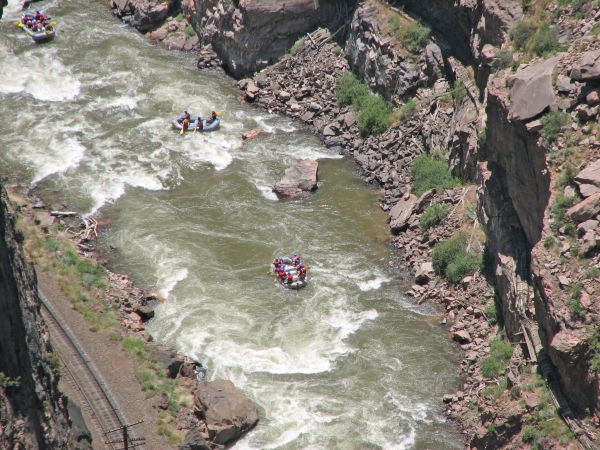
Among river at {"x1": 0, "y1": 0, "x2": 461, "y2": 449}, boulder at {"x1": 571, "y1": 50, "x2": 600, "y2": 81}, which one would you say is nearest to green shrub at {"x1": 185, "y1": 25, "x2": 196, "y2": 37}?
river at {"x1": 0, "y1": 0, "x2": 461, "y2": 449}

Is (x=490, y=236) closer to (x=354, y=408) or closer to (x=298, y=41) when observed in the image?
(x=354, y=408)

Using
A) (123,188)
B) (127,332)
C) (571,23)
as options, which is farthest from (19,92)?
(571,23)

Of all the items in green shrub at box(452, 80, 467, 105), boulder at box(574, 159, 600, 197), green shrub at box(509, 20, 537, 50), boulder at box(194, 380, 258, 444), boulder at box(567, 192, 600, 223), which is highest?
green shrub at box(509, 20, 537, 50)

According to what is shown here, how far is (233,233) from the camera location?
39.2 m

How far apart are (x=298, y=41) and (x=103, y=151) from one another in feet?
43.6

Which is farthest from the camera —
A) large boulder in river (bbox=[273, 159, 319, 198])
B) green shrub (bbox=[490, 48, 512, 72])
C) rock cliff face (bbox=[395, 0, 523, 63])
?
large boulder in river (bbox=[273, 159, 319, 198])

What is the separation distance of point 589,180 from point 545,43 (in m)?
7.49

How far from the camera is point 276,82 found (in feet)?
162

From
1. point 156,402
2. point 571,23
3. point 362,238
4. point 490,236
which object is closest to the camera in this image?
point 156,402

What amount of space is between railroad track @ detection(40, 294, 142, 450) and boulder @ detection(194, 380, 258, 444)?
254 centimetres

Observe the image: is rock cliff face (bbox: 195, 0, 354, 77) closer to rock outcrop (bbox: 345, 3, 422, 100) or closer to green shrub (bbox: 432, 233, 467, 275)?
rock outcrop (bbox: 345, 3, 422, 100)

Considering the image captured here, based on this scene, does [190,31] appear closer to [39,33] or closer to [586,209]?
[39,33]

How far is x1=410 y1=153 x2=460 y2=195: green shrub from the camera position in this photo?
39.8 m

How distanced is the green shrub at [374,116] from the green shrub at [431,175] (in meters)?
3.87
